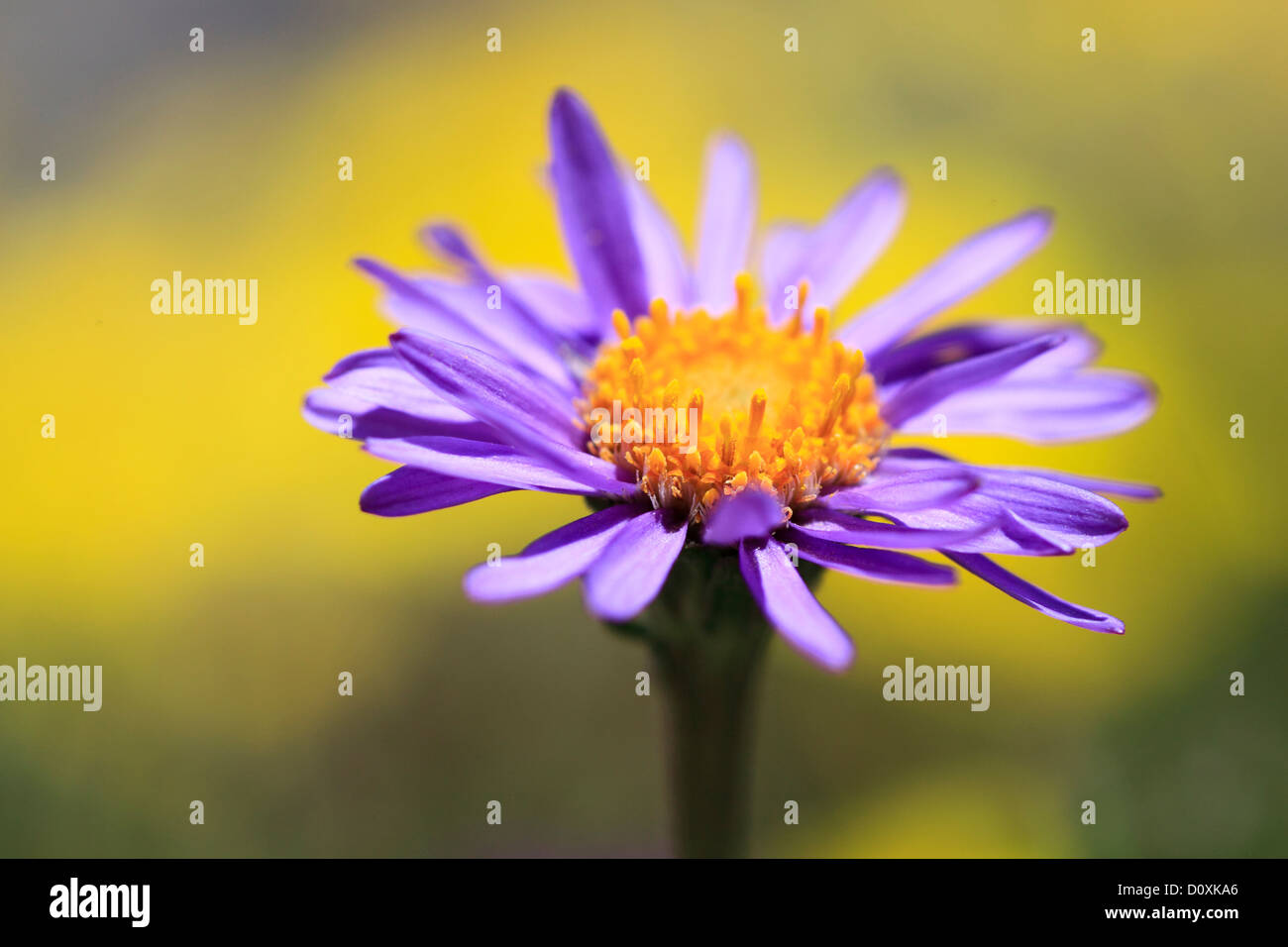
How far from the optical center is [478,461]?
2.41 metres

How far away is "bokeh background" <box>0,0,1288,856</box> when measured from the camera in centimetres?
484

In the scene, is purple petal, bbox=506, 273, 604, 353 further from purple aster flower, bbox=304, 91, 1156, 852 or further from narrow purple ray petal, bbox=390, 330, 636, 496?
narrow purple ray petal, bbox=390, 330, 636, 496

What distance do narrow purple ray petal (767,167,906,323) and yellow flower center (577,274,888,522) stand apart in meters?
0.40

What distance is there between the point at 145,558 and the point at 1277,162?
7.00m

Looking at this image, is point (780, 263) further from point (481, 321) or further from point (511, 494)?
point (511, 494)

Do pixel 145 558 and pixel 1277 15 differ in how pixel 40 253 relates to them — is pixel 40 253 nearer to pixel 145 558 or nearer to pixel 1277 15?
pixel 145 558

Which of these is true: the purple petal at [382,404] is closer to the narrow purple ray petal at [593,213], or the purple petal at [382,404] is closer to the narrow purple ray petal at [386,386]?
the narrow purple ray petal at [386,386]

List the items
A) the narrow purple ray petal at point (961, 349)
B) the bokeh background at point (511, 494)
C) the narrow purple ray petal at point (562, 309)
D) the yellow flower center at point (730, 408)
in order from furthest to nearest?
the bokeh background at point (511, 494) → the narrow purple ray petal at point (562, 309) → the narrow purple ray petal at point (961, 349) → the yellow flower center at point (730, 408)

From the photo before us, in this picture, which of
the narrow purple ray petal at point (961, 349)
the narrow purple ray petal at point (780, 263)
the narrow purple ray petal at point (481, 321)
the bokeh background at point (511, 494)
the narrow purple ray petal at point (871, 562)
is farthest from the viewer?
the bokeh background at point (511, 494)

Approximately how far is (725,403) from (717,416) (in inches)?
2.9

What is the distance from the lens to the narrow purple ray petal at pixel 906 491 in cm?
229

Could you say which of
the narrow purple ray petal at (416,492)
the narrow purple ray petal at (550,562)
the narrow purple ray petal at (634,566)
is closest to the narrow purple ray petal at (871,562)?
the narrow purple ray petal at (634,566)

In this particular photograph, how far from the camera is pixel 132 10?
765cm
